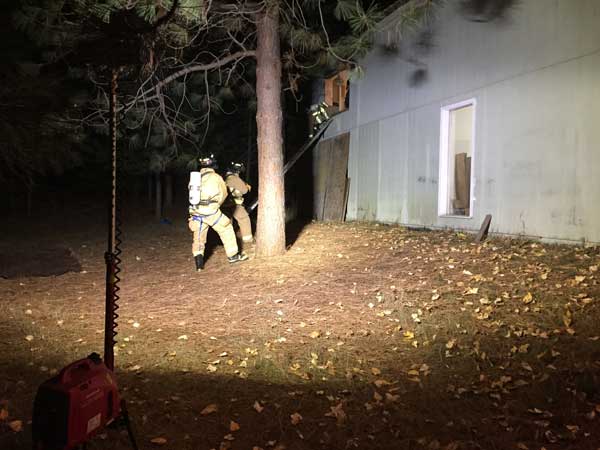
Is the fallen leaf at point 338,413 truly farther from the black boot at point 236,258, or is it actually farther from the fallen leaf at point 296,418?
the black boot at point 236,258

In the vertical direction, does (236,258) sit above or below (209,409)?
above

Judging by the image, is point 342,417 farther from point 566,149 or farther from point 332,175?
point 332,175

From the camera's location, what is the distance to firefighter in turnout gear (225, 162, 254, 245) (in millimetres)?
9680

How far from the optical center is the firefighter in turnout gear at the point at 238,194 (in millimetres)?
9680

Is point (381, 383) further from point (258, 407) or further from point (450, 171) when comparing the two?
point (450, 171)

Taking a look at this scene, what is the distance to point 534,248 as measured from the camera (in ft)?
24.6

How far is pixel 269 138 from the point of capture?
29.2 feet

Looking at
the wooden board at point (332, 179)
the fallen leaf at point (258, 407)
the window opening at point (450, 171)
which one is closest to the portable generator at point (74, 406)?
the fallen leaf at point (258, 407)

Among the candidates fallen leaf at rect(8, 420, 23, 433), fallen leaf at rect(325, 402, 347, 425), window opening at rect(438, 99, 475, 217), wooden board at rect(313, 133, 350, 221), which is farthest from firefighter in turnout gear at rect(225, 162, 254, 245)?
fallen leaf at rect(8, 420, 23, 433)

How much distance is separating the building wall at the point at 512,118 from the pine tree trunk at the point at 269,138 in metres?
3.55

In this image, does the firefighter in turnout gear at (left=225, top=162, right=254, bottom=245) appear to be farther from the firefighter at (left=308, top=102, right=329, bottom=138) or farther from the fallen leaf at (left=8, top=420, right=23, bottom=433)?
the firefighter at (left=308, top=102, right=329, bottom=138)

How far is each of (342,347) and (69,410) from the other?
325 cm

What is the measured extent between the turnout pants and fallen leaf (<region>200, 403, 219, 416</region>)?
16.2 ft

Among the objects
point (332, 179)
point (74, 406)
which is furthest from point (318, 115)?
point (74, 406)
